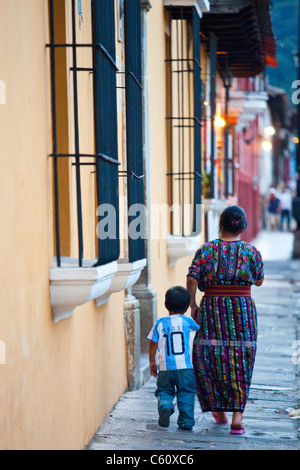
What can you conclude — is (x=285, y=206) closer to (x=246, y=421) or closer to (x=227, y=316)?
(x=246, y=421)

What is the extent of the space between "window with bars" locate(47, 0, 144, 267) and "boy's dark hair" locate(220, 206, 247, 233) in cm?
87

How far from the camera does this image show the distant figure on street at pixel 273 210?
35.4 m

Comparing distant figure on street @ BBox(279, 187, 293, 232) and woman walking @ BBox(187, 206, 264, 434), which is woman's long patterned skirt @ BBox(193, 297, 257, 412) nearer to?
woman walking @ BBox(187, 206, 264, 434)

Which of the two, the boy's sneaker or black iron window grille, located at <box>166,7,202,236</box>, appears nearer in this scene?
the boy's sneaker

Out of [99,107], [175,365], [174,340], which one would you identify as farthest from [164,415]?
[99,107]

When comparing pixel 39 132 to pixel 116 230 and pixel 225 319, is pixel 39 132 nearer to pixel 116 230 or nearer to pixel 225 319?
pixel 116 230

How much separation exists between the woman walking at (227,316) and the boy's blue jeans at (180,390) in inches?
4.1

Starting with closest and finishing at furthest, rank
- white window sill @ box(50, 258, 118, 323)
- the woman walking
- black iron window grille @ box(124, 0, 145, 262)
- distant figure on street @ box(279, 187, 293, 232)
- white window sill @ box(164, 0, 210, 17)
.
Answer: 1. white window sill @ box(50, 258, 118, 323)
2. the woman walking
3. black iron window grille @ box(124, 0, 145, 262)
4. white window sill @ box(164, 0, 210, 17)
5. distant figure on street @ box(279, 187, 293, 232)

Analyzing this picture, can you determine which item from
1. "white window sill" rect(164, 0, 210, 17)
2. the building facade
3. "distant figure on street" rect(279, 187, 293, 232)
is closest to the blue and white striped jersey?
the building facade

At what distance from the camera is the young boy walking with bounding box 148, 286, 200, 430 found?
5.75 metres

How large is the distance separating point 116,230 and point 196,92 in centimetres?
445

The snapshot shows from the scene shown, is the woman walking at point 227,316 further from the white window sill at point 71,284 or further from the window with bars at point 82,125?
the white window sill at point 71,284

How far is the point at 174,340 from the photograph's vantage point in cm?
577

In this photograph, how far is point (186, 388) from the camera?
18.8 feet
